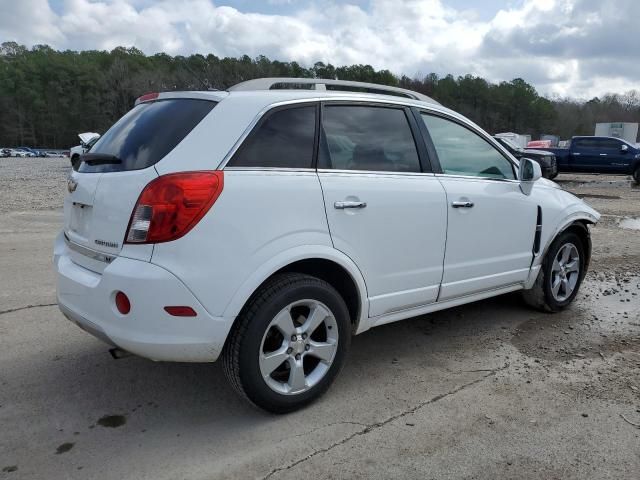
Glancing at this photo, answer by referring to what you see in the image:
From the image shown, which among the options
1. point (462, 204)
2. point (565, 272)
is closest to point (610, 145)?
point (565, 272)

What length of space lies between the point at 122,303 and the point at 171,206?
0.54 metres

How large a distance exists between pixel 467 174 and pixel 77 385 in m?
2.98

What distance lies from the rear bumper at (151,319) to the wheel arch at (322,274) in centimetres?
17

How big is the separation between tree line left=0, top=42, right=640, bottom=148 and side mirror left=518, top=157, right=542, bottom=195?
7887cm

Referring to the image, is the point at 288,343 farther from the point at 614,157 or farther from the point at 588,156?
the point at 614,157

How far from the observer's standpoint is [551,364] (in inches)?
148

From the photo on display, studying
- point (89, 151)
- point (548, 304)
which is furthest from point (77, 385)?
point (548, 304)

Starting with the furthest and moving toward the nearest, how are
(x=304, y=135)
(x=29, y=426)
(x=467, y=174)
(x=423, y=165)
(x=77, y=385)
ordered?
(x=467, y=174)
(x=423, y=165)
(x=77, y=385)
(x=304, y=135)
(x=29, y=426)

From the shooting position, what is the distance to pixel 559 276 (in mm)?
4797

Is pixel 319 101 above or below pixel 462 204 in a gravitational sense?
above

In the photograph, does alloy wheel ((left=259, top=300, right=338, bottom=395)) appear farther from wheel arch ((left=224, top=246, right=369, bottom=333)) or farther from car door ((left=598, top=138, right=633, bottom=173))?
car door ((left=598, top=138, right=633, bottom=173))

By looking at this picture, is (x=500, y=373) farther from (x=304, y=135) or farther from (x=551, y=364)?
(x=304, y=135)

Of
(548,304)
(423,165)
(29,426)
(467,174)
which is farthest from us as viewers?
(548,304)

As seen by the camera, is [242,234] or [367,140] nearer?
[242,234]
